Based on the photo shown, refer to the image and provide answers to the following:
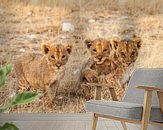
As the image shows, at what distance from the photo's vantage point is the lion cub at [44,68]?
4500 mm

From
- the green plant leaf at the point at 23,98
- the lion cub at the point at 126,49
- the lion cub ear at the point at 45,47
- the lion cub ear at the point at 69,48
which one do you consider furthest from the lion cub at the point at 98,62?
the green plant leaf at the point at 23,98

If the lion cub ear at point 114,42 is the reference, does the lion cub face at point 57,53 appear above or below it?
below

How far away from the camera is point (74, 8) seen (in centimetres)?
455

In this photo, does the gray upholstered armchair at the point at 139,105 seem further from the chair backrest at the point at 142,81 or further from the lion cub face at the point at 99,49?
the lion cub face at the point at 99,49

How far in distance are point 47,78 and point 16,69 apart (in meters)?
0.45

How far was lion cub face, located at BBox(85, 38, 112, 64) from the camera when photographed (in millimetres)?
4531

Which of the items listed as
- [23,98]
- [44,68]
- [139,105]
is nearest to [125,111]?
[139,105]

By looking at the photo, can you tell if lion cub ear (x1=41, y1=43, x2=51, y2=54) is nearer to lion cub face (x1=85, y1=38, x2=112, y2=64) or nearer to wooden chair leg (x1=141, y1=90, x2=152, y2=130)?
lion cub face (x1=85, y1=38, x2=112, y2=64)

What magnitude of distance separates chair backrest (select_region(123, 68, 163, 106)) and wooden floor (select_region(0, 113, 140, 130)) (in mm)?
813

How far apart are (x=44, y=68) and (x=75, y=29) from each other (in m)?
0.70

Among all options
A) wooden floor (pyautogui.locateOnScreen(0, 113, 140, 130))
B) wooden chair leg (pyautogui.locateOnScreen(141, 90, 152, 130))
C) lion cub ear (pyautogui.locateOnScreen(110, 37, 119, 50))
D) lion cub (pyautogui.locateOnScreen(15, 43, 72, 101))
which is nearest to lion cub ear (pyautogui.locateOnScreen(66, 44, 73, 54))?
lion cub (pyautogui.locateOnScreen(15, 43, 72, 101))

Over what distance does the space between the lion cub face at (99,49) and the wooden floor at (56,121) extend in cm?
80

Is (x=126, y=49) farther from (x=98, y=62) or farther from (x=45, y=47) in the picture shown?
(x=45, y=47)

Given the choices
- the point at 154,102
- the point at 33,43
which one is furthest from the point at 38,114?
the point at 154,102
